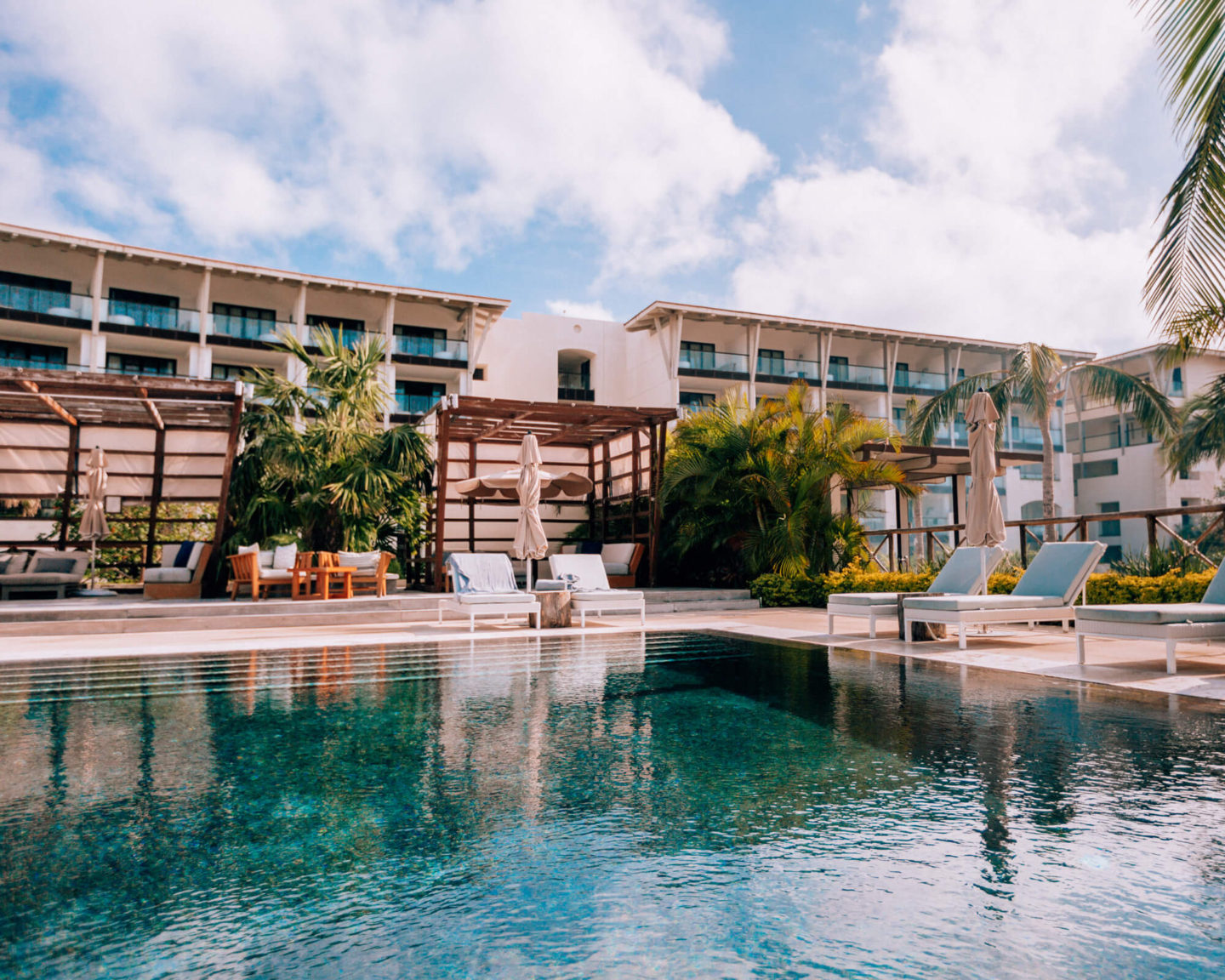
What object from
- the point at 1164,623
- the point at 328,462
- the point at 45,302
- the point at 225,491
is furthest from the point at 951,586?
the point at 45,302

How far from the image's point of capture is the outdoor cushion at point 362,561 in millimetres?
11570

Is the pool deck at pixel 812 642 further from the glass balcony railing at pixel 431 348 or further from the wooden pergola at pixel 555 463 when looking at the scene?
the glass balcony railing at pixel 431 348

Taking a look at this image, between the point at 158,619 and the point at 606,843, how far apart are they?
333 inches

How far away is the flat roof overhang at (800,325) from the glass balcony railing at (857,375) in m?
1.16

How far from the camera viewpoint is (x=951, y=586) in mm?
8109

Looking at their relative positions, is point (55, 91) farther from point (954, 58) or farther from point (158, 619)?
point (954, 58)

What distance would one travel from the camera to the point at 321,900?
206 cm

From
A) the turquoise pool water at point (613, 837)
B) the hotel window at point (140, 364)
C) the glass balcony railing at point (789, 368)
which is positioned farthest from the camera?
the glass balcony railing at point (789, 368)

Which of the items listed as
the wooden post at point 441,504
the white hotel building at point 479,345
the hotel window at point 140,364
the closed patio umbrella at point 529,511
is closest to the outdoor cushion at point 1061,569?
the closed patio umbrella at point 529,511

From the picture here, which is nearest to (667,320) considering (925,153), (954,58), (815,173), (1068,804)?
(815,173)

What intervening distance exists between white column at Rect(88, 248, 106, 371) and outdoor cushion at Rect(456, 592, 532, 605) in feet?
57.8

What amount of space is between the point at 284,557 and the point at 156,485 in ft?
12.5

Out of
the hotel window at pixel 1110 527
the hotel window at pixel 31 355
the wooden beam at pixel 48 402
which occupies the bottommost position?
the hotel window at pixel 1110 527

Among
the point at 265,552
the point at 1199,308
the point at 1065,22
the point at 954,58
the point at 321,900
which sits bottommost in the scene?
the point at 321,900
